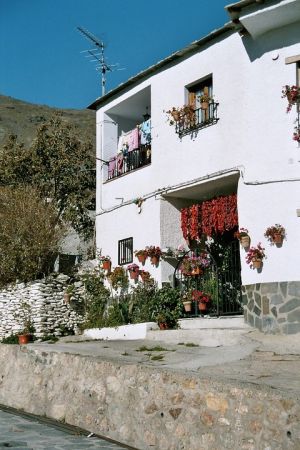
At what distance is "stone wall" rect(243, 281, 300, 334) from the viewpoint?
12.2m

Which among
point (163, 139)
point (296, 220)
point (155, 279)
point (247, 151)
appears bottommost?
point (155, 279)

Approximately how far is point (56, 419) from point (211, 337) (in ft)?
15.3

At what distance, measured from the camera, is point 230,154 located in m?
13.9

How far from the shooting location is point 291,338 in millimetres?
11719

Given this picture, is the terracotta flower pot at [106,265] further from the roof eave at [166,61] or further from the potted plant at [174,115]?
the roof eave at [166,61]

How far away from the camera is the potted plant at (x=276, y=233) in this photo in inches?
493

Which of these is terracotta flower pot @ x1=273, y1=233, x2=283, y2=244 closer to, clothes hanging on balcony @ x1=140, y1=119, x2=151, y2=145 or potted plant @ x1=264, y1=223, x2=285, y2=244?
potted plant @ x1=264, y1=223, x2=285, y2=244

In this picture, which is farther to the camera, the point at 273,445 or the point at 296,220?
the point at 296,220

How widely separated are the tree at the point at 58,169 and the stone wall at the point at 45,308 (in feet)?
19.4

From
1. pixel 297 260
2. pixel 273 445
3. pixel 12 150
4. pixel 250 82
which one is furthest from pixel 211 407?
pixel 12 150

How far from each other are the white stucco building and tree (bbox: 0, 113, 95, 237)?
6.40 metres

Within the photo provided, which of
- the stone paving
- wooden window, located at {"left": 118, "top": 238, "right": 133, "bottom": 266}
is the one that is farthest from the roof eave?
the stone paving

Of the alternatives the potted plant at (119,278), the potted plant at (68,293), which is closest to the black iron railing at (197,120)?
the potted plant at (119,278)

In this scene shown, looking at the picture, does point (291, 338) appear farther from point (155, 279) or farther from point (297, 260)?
point (155, 279)
